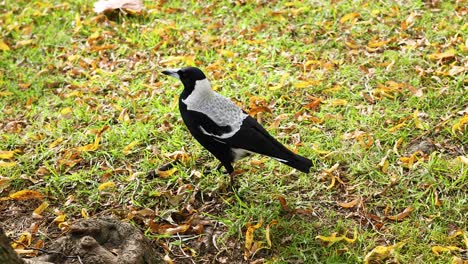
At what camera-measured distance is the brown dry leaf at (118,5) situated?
297 inches

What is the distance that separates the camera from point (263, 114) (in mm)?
5504

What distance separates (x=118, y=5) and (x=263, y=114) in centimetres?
314

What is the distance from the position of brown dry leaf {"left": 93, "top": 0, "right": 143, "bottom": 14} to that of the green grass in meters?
0.11

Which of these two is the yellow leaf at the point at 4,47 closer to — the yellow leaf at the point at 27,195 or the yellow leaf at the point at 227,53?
the yellow leaf at the point at 227,53

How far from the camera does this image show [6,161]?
511 centimetres

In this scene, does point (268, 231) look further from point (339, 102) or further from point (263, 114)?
point (339, 102)

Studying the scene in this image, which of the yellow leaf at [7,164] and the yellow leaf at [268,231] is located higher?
the yellow leaf at [7,164]

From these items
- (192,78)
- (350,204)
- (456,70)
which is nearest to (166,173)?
(192,78)

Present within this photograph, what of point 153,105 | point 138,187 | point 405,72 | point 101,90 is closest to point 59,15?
point 101,90

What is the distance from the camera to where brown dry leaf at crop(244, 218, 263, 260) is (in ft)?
13.1

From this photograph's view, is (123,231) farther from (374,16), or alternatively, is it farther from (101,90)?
(374,16)

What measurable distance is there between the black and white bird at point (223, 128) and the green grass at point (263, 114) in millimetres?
428

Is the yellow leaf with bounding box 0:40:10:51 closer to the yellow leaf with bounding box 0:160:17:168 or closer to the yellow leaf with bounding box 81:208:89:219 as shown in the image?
the yellow leaf with bounding box 0:160:17:168

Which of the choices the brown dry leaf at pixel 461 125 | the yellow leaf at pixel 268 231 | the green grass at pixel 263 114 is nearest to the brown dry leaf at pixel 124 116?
the green grass at pixel 263 114
